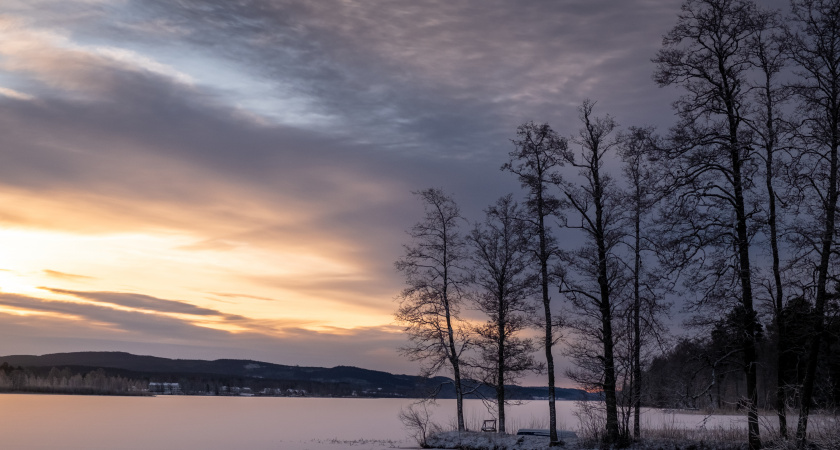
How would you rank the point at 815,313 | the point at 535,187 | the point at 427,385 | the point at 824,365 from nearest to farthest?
the point at 815,313 < the point at 535,187 < the point at 427,385 < the point at 824,365

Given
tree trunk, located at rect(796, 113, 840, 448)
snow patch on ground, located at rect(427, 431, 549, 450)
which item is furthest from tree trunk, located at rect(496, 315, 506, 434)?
tree trunk, located at rect(796, 113, 840, 448)

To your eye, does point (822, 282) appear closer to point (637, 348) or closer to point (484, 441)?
point (637, 348)

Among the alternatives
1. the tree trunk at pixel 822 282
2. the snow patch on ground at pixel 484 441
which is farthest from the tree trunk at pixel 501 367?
the tree trunk at pixel 822 282

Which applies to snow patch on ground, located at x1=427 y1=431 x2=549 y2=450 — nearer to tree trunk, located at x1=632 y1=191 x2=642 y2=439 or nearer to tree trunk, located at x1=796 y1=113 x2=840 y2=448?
tree trunk, located at x1=632 y1=191 x2=642 y2=439

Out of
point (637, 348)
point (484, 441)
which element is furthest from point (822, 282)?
point (484, 441)

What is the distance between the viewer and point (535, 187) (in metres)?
36.2

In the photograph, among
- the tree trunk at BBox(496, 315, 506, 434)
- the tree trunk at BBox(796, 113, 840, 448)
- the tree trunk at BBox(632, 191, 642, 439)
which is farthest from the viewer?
the tree trunk at BBox(496, 315, 506, 434)

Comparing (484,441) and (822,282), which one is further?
(484,441)

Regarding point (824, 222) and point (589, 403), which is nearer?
point (824, 222)

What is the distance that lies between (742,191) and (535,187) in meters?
12.1

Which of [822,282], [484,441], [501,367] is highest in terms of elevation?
[822,282]

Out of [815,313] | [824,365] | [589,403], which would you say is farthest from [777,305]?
[824,365]

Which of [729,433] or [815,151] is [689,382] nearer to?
[729,433]

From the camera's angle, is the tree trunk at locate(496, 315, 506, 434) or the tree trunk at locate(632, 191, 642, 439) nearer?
the tree trunk at locate(632, 191, 642, 439)
